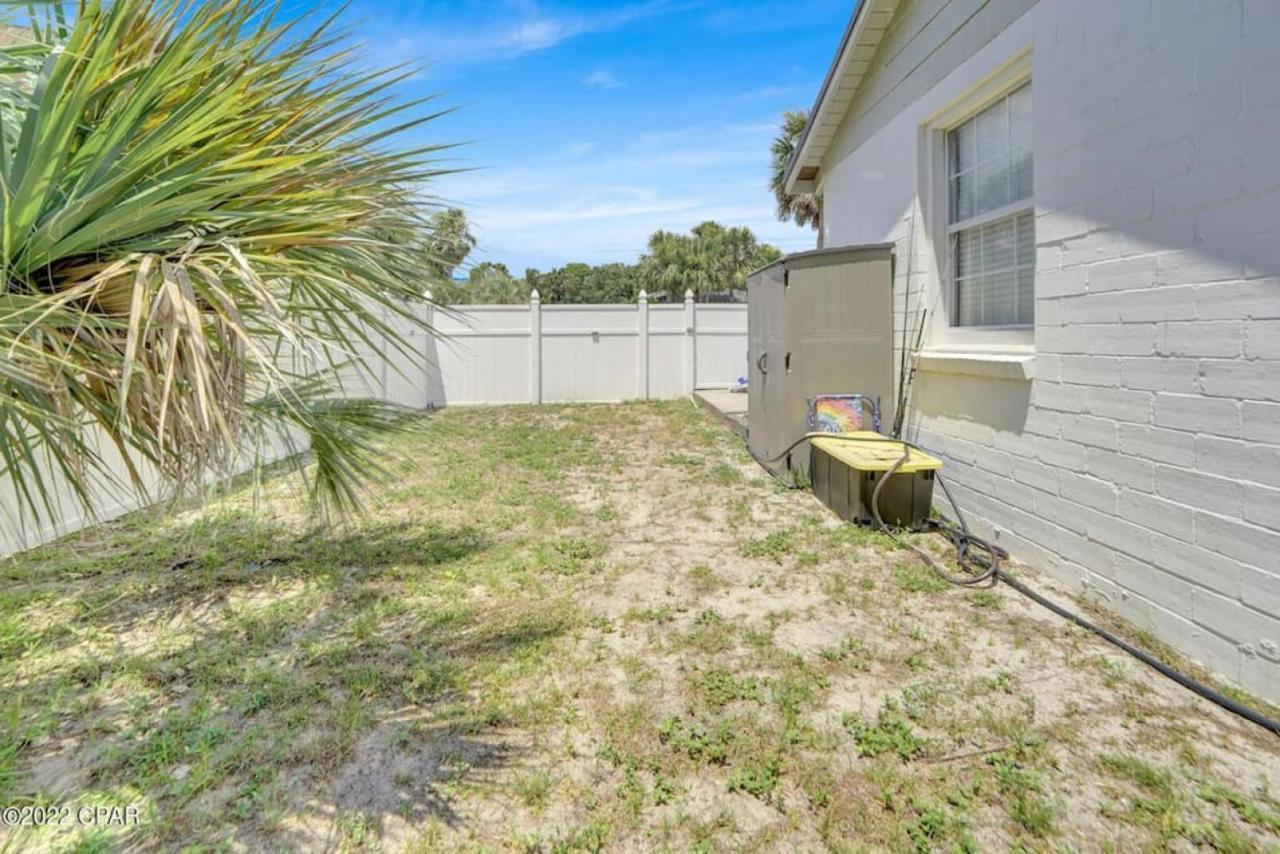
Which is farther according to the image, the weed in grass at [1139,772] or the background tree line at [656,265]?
the background tree line at [656,265]

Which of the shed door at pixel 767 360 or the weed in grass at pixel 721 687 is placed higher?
the shed door at pixel 767 360

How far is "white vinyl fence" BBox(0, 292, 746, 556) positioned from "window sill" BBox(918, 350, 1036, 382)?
763cm

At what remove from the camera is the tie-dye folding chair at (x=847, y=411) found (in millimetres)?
5273

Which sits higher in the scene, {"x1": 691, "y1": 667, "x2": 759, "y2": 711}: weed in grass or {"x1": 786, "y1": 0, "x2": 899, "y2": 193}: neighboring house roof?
{"x1": 786, "y1": 0, "x2": 899, "y2": 193}: neighboring house roof

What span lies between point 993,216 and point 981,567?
2.29m

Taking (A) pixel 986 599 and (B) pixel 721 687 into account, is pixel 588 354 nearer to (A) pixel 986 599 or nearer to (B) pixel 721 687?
(A) pixel 986 599

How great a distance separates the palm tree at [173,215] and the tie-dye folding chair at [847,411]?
4.11 metres

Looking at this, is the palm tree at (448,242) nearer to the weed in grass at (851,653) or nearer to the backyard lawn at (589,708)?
the backyard lawn at (589,708)

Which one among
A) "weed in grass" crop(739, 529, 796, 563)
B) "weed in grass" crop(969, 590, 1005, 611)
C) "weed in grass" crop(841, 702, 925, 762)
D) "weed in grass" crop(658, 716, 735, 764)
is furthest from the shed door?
"weed in grass" crop(658, 716, 735, 764)

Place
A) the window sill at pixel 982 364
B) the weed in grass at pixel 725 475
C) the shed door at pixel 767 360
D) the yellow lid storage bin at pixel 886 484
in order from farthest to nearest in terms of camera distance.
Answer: the weed in grass at pixel 725 475 → the shed door at pixel 767 360 → the yellow lid storage bin at pixel 886 484 → the window sill at pixel 982 364

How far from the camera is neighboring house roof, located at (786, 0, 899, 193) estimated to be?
17.6ft

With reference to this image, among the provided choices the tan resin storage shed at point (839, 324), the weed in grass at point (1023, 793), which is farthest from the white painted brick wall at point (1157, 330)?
the tan resin storage shed at point (839, 324)

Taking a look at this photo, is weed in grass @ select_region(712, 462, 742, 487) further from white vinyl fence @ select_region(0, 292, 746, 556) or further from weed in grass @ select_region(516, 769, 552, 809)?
white vinyl fence @ select_region(0, 292, 746, 556)

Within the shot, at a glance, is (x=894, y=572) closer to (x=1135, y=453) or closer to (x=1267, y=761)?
(x=1135, y=453)
